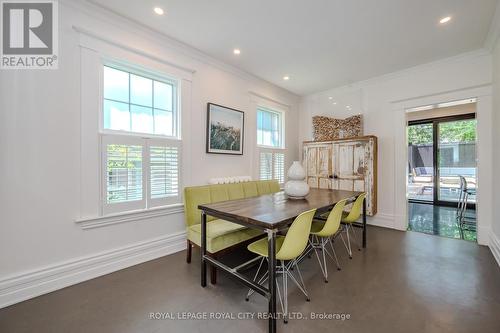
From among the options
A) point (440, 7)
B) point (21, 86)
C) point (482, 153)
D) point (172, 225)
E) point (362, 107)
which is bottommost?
point (172, 225)

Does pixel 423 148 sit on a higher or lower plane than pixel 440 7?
lower

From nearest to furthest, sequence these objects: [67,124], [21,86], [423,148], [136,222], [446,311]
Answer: [446,311]
[21,86]
[67,124]
[136,222]
[423,148]

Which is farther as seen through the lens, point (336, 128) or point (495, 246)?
point (336, 128)

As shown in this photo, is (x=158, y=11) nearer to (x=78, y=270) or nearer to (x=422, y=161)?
(x=78, y=270)

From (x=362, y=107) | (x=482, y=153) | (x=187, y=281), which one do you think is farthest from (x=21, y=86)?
(x=482, y=153)

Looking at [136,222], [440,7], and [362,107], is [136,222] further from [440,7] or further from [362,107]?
[362,107]

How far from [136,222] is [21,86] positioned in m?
1.79

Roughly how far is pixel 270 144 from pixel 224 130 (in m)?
1.49

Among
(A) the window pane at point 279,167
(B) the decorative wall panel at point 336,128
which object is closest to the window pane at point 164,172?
(A) the window pane at point 279,167

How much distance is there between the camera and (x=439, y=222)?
177 inches

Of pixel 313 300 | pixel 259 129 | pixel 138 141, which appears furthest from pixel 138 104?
pixel 313 300

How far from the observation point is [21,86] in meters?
2.03

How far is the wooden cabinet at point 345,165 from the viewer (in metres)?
4.06

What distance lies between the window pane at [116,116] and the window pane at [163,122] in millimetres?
385
